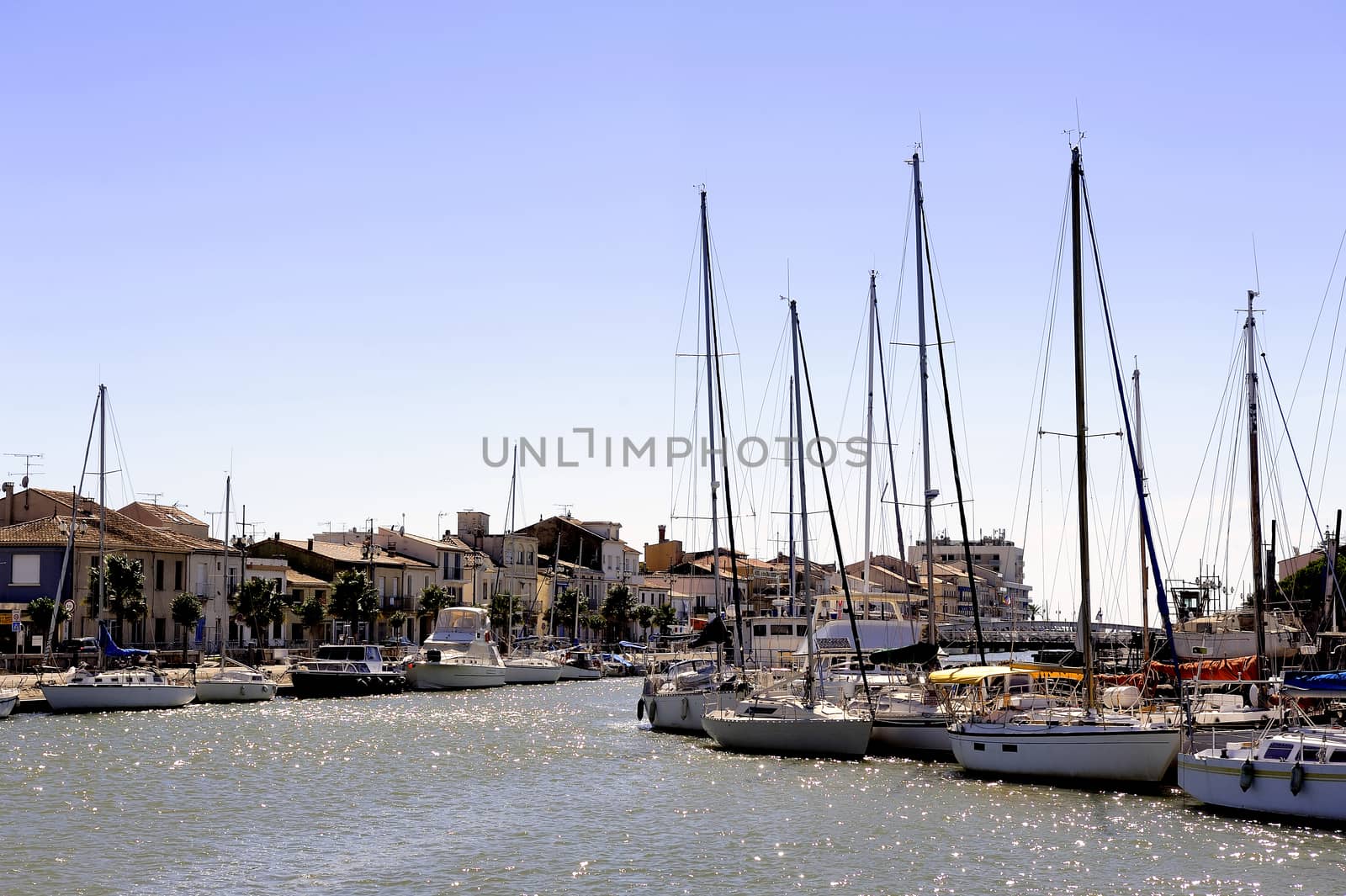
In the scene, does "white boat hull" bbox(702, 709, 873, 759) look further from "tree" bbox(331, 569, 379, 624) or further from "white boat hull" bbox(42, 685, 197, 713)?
"tree" bbox(331, 569, 379, 624)

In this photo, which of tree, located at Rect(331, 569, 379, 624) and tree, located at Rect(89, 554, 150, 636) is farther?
tree, located at Rect(331, 569, 379, 624)

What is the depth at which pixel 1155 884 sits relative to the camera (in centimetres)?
2462

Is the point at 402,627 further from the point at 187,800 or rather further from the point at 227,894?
the point at 227,894

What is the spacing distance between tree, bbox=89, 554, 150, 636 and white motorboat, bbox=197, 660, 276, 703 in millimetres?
11889

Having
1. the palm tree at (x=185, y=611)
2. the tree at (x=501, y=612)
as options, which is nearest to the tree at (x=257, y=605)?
the palm tree at (x=185, y=611)

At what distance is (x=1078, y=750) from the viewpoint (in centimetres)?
3397

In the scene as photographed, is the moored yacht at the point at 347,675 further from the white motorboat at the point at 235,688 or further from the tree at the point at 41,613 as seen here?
the tree at the point at 41,613

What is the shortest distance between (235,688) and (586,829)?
4320 cm

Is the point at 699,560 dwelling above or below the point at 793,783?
above

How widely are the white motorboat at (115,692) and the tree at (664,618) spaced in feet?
258

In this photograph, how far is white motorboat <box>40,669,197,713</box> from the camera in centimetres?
6066

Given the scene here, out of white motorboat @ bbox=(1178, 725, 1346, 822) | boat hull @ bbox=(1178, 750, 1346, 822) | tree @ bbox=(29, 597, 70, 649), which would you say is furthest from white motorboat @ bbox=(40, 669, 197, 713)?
white motorboat @ bbox=(1178, 725, 1346, 822)

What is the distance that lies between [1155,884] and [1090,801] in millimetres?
7875

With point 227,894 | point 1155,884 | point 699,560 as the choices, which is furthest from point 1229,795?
point 699,560
